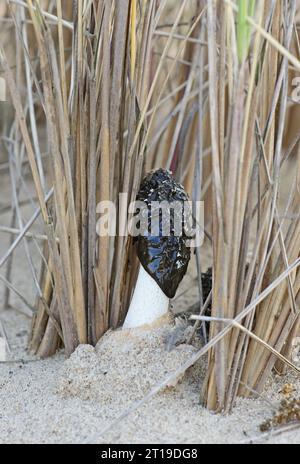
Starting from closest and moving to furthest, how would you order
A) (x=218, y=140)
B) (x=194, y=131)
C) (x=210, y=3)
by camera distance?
(x=210, y=3), (x=218, y=140), (x=194, y=131)

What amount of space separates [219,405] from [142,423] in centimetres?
16

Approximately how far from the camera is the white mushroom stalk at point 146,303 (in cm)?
155

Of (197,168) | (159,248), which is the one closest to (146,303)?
(159,248)

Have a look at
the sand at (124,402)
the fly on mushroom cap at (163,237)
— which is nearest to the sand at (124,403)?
the sand at (124,402)

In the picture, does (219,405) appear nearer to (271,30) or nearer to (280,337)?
(280,337)

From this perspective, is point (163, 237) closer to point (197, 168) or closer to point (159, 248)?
point (159, 248)

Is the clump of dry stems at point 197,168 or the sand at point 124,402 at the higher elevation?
the clump of dry stems at point 197,168

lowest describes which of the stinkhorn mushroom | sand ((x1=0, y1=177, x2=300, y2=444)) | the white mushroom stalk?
sand ((x1=0, y1=177, x2=300, y2=444))

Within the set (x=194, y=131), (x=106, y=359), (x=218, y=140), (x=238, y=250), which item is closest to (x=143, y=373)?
(x=106, y=359)

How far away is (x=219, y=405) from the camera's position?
1.45 meters
